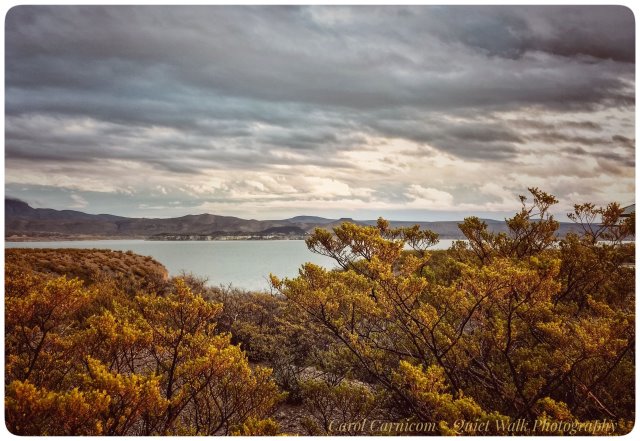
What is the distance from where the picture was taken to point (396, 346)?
4.74 m

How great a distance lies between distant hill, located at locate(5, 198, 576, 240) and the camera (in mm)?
4832

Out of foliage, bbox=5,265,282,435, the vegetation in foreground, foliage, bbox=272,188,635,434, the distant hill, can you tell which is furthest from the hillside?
foliage, bbox=272,188,635,434

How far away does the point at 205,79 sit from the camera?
4.98 m

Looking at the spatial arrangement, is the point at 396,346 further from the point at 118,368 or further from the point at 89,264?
the point at 89,264

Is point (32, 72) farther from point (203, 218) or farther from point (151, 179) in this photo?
point (203, 218)

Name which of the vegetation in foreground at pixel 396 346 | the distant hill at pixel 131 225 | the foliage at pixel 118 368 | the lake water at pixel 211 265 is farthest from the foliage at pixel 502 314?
the lake water at pixel 211 265

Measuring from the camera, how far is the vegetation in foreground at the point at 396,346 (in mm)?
2674

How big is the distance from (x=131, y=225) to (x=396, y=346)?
660 cm

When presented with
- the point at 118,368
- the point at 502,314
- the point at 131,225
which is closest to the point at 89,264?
the point at 131,225


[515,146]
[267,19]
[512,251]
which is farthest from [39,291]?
[515,146]

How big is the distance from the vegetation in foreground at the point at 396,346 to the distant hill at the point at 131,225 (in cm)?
59

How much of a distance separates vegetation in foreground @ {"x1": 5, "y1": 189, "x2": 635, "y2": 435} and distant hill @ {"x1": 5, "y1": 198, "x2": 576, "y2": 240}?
1.93ft

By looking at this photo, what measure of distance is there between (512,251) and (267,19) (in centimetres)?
383

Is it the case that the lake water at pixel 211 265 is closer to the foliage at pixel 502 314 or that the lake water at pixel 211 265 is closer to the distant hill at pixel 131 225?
the distant hill at pixel 131 225
